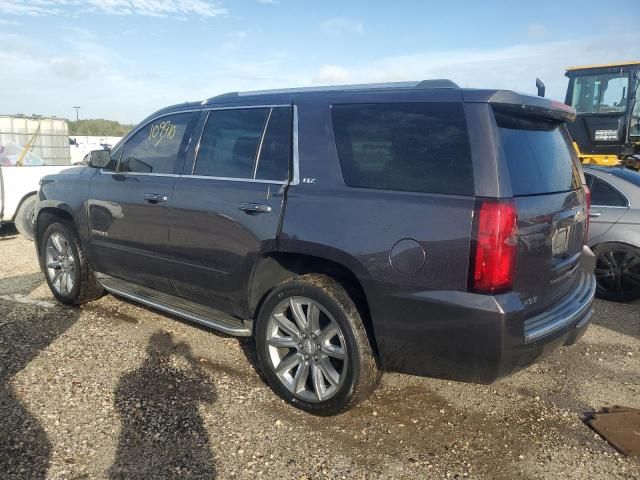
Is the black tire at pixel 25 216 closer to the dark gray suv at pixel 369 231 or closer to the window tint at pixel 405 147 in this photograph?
the dark gray suv at pixel 369 231

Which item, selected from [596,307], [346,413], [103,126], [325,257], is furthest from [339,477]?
[103,126]

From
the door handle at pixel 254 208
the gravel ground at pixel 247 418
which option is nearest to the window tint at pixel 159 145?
the door handle at pixel 254 208

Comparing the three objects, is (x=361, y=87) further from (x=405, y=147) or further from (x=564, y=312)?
(x=564, y=312)

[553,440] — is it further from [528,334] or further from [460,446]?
[528,334]

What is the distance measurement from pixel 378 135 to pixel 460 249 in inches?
32.9

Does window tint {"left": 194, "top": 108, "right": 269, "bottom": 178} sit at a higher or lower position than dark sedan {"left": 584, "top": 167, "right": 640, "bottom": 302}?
higher

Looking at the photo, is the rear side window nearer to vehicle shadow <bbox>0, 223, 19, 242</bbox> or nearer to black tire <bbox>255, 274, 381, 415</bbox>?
black tire <bbox>255, 274, 381, 415</bbox>

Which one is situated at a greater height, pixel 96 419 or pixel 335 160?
pixel 335 160

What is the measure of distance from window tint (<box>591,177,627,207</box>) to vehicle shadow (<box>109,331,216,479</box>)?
14.8 feet

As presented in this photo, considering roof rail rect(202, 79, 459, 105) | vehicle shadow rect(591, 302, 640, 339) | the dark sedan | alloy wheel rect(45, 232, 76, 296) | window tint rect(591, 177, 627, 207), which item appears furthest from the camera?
window tint rect(591, 177, 627, 207)

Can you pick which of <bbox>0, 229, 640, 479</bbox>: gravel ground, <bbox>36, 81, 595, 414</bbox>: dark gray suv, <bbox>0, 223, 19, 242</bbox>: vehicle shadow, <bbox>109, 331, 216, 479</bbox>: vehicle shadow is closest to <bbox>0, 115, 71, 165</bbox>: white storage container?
<bbox>0, 223, 19, 242</bbox>: vehicle shadow

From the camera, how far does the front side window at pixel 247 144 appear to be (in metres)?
3.46

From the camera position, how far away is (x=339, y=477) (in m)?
2.69

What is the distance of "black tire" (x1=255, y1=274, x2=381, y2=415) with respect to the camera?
9.87ft
